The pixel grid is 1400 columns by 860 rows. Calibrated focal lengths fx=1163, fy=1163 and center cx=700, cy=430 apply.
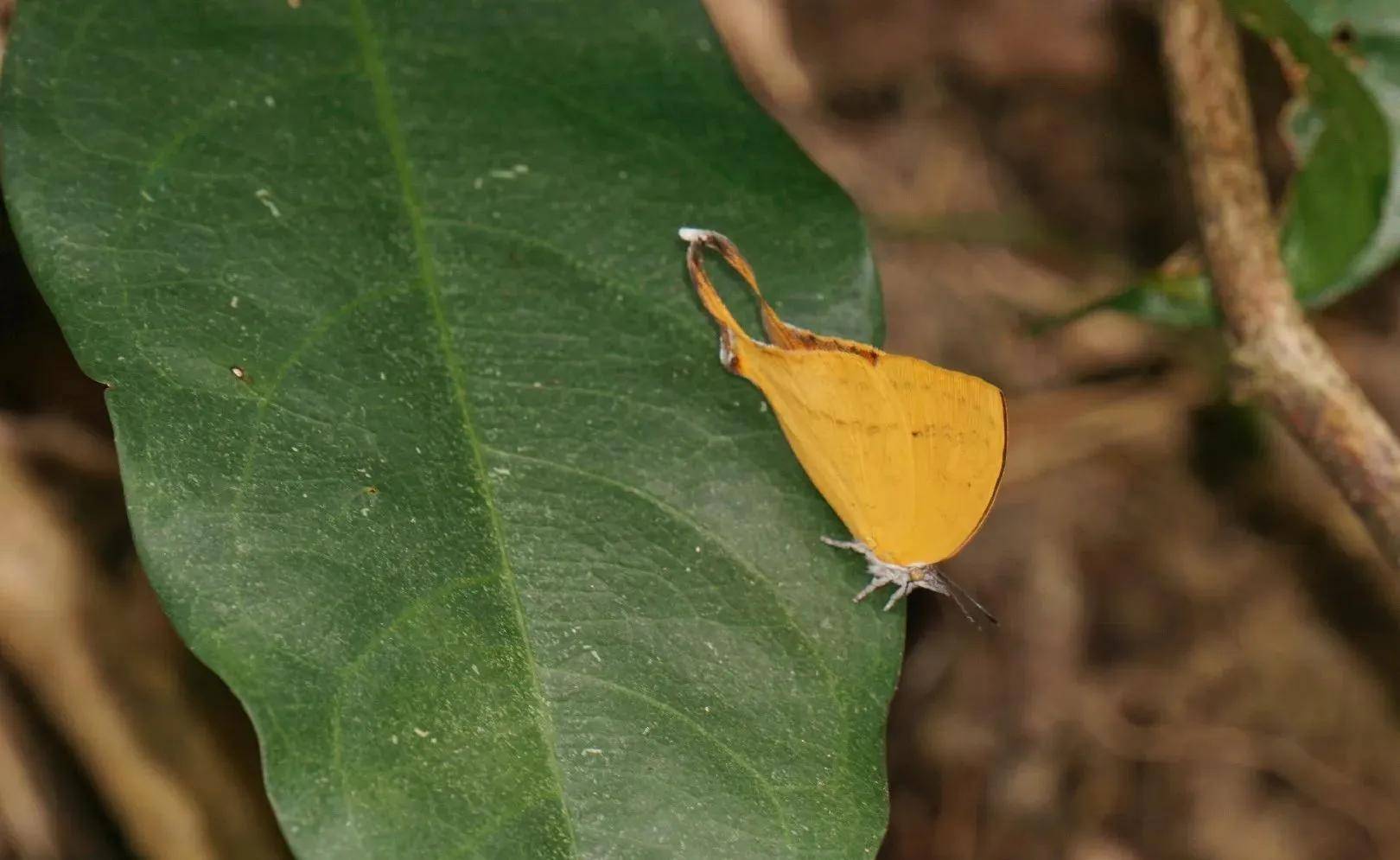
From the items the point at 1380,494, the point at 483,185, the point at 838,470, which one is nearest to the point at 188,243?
the point at 483,185

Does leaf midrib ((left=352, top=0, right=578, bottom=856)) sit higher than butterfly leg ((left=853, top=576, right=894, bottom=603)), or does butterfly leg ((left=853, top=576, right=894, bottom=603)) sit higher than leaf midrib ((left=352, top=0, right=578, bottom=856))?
leaf midrib ((left=352, top=0, right=578, bottom=856))

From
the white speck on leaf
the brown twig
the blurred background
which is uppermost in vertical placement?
the white speck on leaf

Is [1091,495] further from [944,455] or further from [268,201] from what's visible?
[268,201]

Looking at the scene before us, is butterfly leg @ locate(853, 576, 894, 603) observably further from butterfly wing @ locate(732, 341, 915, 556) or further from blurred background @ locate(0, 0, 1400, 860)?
blurred background @ locate(0, 0, 1400, 860)

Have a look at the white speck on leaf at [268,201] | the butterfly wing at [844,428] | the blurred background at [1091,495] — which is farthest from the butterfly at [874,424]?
the blurred background at [1091,495]

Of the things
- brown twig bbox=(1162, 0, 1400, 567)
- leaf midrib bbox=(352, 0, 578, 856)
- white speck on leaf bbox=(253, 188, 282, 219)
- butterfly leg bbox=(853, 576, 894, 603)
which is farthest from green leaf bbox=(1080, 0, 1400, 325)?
white speck on leaf bbox=(253, 188, 282, 219)

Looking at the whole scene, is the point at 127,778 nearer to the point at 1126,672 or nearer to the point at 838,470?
the point at 838,470

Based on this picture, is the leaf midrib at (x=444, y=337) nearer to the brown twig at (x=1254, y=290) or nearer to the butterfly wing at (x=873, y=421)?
the butterfly wing at (x=873, y=421)
